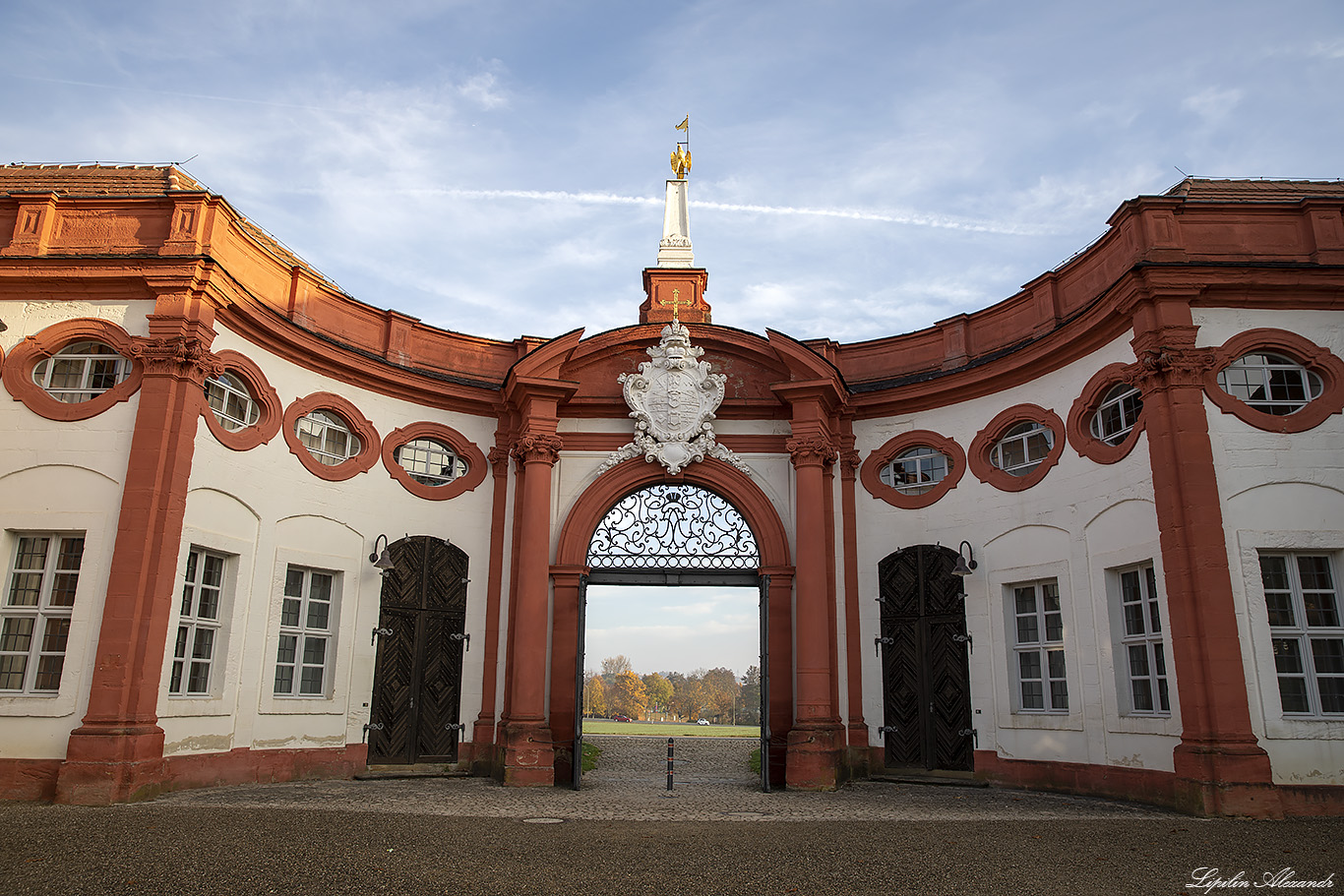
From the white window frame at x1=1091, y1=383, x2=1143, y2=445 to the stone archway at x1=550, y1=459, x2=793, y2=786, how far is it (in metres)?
4.57

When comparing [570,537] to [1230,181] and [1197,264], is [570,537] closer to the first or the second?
[1197,264]

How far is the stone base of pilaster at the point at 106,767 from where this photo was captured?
9.70 meters

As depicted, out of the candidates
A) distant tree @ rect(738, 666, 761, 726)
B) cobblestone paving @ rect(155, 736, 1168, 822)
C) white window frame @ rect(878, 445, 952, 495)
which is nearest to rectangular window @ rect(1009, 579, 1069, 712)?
cobblestone paving @ rect(155, 736, 1168, 822)

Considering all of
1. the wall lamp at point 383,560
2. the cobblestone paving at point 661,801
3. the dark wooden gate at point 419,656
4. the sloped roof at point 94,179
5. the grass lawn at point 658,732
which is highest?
the sloped roof at point 94,179

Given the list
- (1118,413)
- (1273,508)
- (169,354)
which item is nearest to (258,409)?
(169,354)

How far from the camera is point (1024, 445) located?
1362cm

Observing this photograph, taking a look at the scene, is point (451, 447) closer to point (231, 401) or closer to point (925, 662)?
point (231, 401)

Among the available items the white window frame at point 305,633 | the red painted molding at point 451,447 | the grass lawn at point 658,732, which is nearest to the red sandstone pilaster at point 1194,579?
the red painted molding at point 451,447

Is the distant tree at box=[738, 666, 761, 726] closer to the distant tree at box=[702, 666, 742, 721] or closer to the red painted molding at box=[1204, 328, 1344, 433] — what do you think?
the distant tree at box=[702, 666, 742, 721]

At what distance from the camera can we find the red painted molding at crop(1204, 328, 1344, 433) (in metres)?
10.8

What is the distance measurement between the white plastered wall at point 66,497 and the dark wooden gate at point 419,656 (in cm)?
388

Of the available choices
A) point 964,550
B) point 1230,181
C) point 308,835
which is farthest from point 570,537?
point 1230,181

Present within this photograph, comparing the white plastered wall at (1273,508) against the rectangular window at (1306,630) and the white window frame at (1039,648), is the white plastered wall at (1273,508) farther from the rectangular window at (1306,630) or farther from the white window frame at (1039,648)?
the white window frame at (1039,648)

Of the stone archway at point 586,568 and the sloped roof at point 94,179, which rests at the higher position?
the sloped roof at point 94,179
